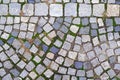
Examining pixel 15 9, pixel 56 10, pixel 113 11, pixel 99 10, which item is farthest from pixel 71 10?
pixel 15 9

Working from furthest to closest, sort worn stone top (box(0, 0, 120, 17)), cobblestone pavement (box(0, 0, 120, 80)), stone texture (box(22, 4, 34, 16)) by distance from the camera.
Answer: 1. stone texture (box(22, 4, 34, 16))
2. worn stone top (box(0, 0, 120, 17))
3. cobblestone pavement (box(0, 0, 120, 80))

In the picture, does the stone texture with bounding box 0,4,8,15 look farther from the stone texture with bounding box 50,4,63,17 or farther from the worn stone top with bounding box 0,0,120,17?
the stone texture with bounding box 50,4,63,17

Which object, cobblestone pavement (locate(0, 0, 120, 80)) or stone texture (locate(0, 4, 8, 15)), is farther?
stone texture (locate(0, 4, 8, 15))

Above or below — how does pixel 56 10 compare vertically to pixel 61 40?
above

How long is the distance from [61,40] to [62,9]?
53 cm

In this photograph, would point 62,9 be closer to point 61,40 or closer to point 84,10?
point 84,10

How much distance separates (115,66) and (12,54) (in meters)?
1.72

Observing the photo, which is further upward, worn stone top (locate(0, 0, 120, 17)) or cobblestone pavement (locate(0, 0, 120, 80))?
worn stone top (locate(0, 0, 120, 17))

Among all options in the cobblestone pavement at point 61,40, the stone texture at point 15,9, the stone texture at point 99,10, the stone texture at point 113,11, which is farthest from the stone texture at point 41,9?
the stone texture at point 113,11

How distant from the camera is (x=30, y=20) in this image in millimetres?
5496

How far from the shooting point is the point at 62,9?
5.47 m

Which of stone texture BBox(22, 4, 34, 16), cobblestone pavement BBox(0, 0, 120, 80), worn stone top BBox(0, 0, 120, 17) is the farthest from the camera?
stone texture BBox(22, 4, 34, 16)

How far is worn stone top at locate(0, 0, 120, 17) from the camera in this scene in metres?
5.41

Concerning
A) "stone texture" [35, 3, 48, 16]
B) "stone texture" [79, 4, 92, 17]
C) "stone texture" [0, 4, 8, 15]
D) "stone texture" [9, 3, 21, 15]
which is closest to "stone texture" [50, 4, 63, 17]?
"stone texture" [35, 3, 48, 16]
